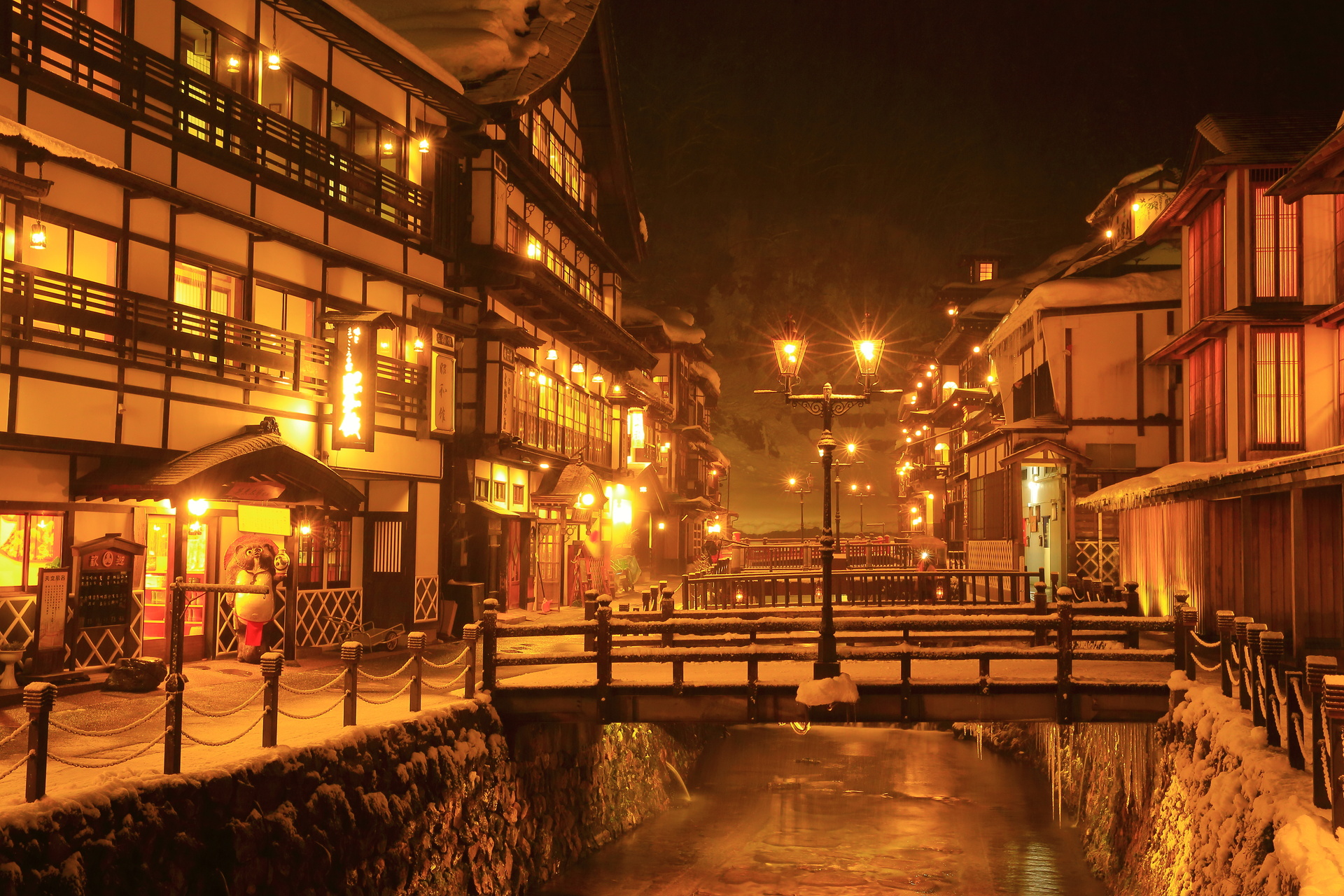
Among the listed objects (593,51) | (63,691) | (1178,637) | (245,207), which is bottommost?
(63,691)

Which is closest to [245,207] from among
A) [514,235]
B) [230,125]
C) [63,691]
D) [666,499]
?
[230,125]

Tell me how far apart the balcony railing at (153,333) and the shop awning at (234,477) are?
119 cm

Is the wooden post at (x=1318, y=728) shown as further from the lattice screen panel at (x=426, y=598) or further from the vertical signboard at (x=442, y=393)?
the vertical signboard at (x=442, y=393)

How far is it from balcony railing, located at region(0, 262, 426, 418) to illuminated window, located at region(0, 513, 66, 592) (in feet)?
8.39

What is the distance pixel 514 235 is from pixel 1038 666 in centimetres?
1864

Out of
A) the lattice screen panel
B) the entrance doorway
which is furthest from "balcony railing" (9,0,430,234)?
the lattice screen panel

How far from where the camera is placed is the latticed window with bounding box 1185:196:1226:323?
74.0 feet

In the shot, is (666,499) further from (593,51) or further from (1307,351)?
(1307,351)

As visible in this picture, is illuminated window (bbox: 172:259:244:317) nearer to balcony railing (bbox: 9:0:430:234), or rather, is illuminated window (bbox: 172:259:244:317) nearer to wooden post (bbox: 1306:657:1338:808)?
balcony railing (bbox: 9:0:430:234)

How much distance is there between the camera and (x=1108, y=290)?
2995 centimetres

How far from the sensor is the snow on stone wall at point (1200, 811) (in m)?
7.73

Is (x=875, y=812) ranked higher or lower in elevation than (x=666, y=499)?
lower

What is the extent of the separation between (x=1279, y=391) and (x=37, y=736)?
23.3 m

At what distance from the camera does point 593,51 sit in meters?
33.0
